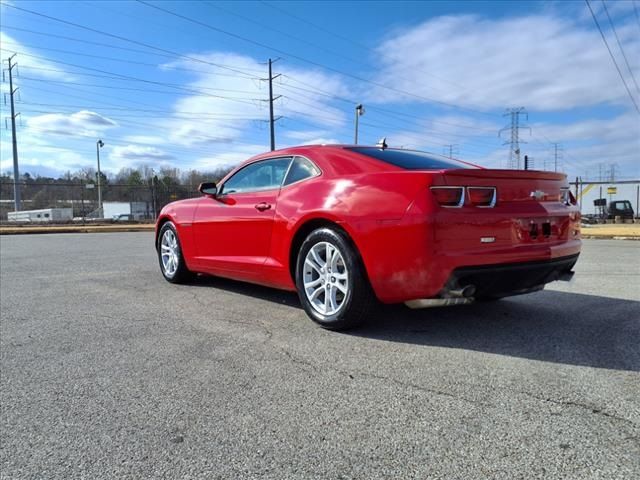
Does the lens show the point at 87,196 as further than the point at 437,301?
Yes

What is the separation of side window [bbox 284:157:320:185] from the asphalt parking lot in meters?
1.17

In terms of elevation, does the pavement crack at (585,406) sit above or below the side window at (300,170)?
below

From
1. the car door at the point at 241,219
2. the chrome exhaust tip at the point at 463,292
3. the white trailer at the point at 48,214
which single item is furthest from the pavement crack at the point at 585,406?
the white trailer at the point at 48,214

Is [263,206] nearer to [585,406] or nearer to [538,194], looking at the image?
[538,194]

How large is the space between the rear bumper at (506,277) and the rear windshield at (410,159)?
895 mm

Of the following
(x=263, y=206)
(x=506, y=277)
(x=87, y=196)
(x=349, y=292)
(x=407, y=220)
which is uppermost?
(x=87, y=196)

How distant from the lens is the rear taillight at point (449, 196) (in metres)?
3.05

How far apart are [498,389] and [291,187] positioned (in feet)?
7.47

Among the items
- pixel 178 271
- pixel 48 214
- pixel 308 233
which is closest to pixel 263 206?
pixel 308 233

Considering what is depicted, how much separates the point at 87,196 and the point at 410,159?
32018 millimetres

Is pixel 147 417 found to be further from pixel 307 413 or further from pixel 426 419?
pixel 426 419

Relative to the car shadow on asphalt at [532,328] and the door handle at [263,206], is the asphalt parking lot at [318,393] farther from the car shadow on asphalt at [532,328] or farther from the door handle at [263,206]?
the door handle at [263,206]

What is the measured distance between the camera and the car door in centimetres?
427

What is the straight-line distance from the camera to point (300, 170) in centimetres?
407
